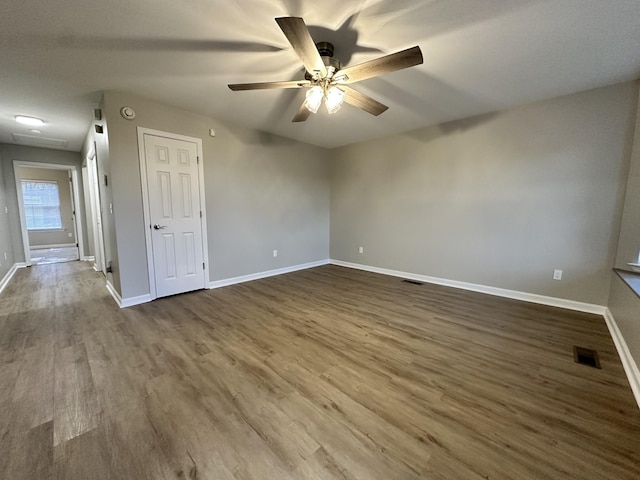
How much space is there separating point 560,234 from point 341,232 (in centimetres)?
334

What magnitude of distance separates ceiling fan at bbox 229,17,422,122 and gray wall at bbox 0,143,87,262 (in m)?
5.63

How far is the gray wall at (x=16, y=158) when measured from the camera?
471cm

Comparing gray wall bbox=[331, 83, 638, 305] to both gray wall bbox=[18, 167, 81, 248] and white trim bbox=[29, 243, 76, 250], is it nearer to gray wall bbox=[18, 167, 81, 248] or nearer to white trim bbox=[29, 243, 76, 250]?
gray wall bbox=[18, 167, 81, 248]

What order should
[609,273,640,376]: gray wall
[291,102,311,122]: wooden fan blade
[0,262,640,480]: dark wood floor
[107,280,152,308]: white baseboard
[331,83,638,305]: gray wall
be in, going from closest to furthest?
[0,262,640,480]: dark wood floor
[609,273,640,376]: gray wall
[291,102,311,122]: wooden fan blade
[331,83,638,305]: gray wall
[107,280,152,308]: white baseboard

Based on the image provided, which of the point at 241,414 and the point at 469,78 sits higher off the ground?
the point at 469,78

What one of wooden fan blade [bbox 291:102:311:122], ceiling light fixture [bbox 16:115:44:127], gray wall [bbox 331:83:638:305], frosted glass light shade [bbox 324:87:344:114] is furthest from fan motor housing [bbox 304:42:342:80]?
ceiling light fixture [bbox 16:115:44:127]

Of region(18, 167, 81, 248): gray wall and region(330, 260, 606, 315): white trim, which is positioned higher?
region(18, 167, 81, 248): gray wall

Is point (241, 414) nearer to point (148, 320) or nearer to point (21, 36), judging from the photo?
point (148, 320)

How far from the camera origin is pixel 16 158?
4.76 metres

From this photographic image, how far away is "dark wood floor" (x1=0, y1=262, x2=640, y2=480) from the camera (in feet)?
3.86

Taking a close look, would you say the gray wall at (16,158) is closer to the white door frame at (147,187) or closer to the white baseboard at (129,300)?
the white baseboard at (129,300)

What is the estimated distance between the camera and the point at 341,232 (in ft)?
17.4

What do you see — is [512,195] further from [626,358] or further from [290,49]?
[290,49]

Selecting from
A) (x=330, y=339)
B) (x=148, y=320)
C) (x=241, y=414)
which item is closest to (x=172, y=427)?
(x=241, y=414)
